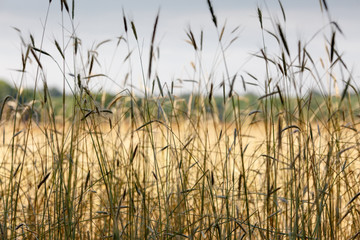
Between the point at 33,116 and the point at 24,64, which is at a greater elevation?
the point at 24,64

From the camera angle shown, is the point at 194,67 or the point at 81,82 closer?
the point at 81,82

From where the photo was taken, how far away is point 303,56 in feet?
4.78

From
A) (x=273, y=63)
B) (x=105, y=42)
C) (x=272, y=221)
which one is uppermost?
(x=105, y=42)

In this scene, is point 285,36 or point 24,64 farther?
point 24,64

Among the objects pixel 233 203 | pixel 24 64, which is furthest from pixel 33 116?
pixel 233 203

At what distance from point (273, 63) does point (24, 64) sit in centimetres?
93

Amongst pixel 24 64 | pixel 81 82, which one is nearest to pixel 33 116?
pixel 24 64

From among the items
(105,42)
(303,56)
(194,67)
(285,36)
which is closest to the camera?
(285,36)

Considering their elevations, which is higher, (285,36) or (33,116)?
(285,36)

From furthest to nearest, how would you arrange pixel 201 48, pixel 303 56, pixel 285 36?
pixel 201 48 → pixel 303 56 → pixel 285 36

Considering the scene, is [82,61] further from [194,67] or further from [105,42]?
[194,67]

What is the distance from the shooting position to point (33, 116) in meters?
1.86

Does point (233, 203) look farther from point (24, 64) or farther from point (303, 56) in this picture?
point (24, 64)

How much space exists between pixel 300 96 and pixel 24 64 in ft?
3.35
